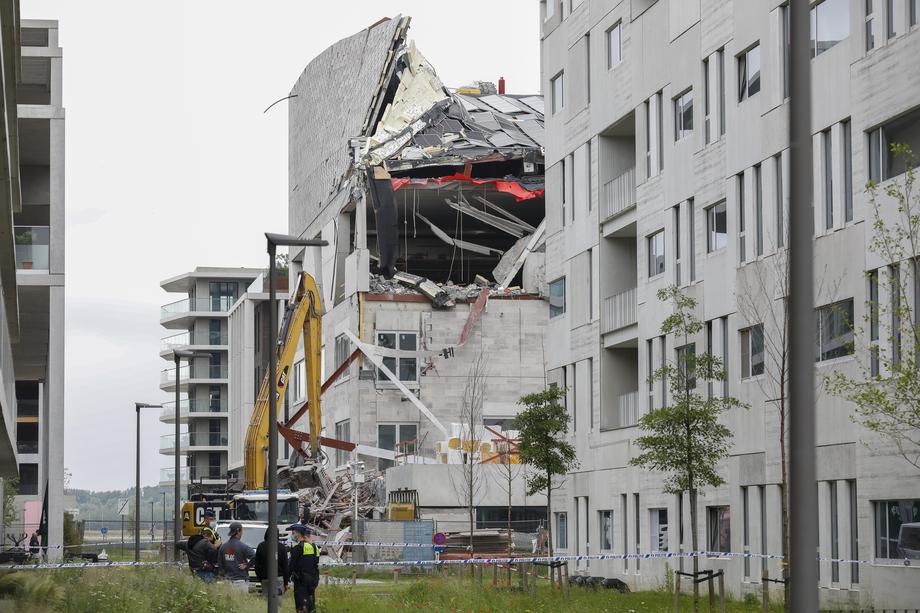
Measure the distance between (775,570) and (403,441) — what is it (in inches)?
1762

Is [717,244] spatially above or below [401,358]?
above

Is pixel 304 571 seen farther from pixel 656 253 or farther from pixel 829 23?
pixel 656 253

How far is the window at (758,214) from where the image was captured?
33.3 m

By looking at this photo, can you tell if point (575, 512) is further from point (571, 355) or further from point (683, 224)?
point (683, 224)

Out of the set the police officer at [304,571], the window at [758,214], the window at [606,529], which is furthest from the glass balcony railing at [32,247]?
the window at [606,529]

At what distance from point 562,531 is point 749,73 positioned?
19.2m

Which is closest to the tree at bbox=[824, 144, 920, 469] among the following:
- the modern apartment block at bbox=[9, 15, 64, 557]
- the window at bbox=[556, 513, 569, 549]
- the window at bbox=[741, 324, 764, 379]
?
the window at bbox=[741, 324, 764, 379]

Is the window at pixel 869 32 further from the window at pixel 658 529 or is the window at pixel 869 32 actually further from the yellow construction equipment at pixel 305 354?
the yellow construction equipment at pixel 305 354

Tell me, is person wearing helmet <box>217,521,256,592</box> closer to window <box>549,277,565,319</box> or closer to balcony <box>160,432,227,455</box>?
window <box>549,277,565,319</box>

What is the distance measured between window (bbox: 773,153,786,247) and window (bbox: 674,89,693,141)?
5.43 meters

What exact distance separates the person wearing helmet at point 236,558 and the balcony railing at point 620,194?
1733cm

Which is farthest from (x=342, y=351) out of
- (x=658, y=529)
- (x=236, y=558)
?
(x=236, y=558)

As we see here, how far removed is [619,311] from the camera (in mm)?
43031

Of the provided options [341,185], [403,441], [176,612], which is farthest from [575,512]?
[341,185]
